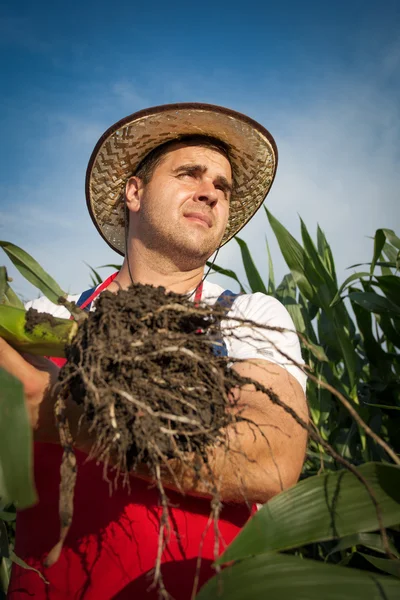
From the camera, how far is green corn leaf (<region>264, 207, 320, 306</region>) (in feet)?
6.40

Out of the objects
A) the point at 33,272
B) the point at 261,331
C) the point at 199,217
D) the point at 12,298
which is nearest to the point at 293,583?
the point at 261,331

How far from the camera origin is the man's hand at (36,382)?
0.85 metres

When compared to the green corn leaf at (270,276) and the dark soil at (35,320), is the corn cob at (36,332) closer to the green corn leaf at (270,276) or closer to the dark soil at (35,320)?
the dark soil at (35,320)

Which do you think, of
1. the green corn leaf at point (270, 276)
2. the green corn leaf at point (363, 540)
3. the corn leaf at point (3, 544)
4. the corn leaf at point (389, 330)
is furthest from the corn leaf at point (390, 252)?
the corn leaf at point (3, 544)

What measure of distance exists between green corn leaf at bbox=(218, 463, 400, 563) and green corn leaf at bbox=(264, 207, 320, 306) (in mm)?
1334

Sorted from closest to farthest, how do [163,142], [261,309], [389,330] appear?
[261,309]
[163,142]
[389,330]

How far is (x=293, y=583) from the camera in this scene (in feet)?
1.86

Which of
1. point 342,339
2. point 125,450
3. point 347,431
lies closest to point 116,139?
point 342,339

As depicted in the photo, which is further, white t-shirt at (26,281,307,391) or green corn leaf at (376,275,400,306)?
green corn leaf at (376,275,400,306)

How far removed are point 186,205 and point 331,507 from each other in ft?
3.32

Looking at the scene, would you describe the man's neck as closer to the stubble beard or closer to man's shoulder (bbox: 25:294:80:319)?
the stubble beard

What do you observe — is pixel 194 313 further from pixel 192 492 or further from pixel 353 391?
pixel 353 391

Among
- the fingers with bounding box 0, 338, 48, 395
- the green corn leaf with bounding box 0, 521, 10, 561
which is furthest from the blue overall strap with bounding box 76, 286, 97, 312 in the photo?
the green corn leaf with bounding box 0, 521, 10, 561

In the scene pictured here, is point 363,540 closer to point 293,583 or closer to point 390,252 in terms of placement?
point 293,583
